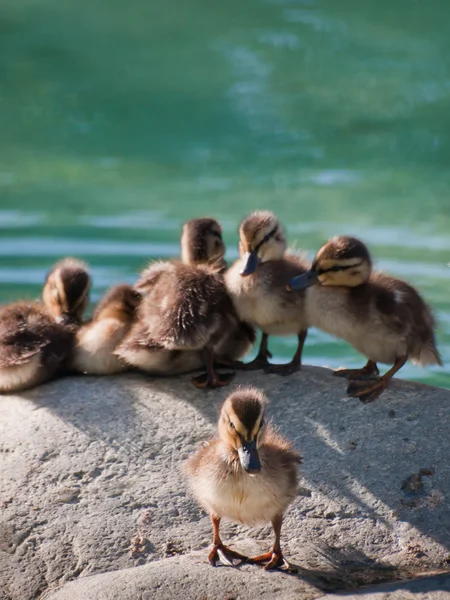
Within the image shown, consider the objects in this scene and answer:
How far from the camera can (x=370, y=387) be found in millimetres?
4754

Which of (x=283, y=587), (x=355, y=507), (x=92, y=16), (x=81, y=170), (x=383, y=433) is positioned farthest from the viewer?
(x=92, y=16)

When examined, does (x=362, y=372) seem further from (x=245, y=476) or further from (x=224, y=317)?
(x=245, y=476)

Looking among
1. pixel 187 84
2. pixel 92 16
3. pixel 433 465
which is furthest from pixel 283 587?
pixel 92 16

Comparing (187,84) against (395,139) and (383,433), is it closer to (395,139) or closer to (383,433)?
(395,139)

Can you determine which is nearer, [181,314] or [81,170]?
[181,314]

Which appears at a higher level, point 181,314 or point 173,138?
point 173,138

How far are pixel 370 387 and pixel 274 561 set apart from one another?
1.13 metres

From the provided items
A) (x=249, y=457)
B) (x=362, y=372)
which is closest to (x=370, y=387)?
(x=362, y=372)

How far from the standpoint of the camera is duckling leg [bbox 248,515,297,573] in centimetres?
386

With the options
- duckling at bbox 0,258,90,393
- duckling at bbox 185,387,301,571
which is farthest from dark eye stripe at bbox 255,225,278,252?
duckling at bbox 185,387,301,571

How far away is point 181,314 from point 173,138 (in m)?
6.91

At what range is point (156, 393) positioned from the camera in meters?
4.90

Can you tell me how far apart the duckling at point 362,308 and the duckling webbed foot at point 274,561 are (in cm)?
101

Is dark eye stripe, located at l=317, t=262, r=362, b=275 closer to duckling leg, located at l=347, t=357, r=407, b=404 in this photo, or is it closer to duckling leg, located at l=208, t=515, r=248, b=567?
duckling leg, located at l=347, t=357, r=407, b=404
